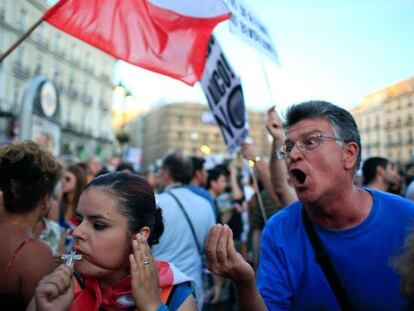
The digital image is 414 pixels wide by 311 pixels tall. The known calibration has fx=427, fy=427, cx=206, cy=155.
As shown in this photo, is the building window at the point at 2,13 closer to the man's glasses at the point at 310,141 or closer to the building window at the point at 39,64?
the building window at the point at 39,64

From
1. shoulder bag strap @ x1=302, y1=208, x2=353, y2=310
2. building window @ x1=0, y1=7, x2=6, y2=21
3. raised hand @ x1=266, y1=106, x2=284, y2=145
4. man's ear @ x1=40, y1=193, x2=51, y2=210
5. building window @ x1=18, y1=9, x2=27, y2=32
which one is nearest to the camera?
shoulder bag strap @ x1=302, y1=208, x2=353, y2=310

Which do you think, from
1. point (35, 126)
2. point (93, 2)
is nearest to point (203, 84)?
point (93, 2)

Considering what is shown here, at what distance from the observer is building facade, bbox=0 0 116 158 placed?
39344mm

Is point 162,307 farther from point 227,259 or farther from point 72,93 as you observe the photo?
point 72,93

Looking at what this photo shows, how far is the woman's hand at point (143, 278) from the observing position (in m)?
1.65

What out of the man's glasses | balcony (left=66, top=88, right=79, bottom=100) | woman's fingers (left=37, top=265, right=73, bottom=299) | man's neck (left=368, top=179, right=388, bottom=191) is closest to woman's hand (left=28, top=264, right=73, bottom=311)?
woman's fingers (left=37, top=265, right=73, bottom=299)

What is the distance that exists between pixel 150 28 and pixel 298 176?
6.12ft

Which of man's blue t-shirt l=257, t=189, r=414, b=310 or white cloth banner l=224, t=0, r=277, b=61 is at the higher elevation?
white cloth banner l=224, t=0, r=277, b=61

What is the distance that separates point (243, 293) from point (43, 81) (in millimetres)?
9398

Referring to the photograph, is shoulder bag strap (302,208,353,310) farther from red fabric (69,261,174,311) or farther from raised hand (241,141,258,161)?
raised hand (241,141,258,161)

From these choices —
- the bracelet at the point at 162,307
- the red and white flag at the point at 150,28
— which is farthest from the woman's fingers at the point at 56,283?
the red and white flag at the point at 150,28

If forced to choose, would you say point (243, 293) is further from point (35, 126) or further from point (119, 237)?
point (35, 126)

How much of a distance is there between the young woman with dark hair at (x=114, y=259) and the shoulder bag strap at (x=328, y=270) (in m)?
0.63

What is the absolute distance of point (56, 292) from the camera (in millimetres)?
1614
